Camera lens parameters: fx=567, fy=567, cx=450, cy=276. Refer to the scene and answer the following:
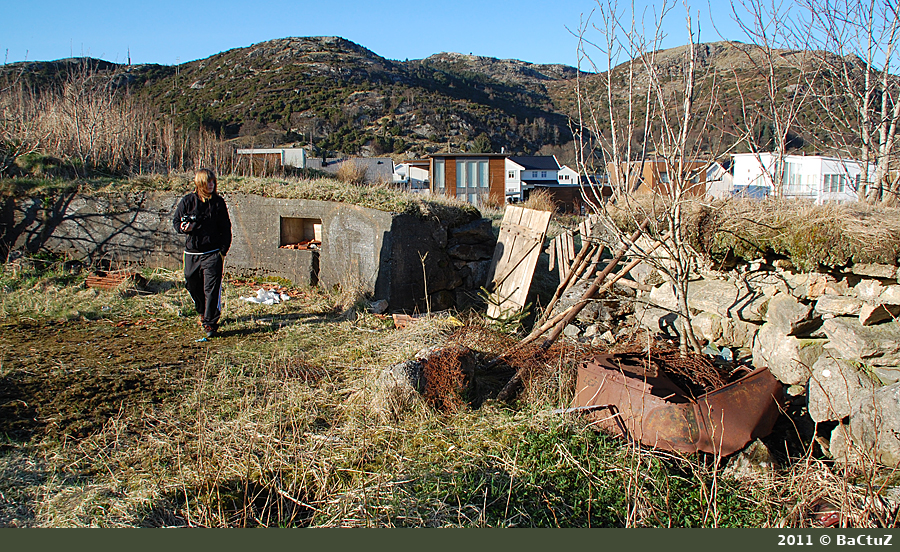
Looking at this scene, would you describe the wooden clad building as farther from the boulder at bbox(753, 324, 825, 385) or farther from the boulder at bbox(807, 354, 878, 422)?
the boulder at bbox(807, 354, 878, 422)

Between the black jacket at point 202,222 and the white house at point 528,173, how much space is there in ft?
118

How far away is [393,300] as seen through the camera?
7.40 m

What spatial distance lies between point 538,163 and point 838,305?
4451 cm

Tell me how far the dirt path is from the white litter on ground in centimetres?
101

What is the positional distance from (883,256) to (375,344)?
13.2 ft

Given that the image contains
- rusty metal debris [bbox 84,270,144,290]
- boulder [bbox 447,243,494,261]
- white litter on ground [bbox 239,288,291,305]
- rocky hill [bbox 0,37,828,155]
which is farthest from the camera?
rocky hill [bbox 0,37,828,155]

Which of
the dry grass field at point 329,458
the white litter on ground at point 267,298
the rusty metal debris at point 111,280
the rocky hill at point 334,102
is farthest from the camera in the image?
the rocky hill at point 334,102

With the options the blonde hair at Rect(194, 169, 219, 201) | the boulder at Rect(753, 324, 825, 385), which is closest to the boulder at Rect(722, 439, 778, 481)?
the boulder at Rect(753, 324, 825, 385)

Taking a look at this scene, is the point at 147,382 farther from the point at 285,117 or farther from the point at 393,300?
the point at 285,117

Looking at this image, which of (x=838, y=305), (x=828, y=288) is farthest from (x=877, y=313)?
(x=828, y=288)

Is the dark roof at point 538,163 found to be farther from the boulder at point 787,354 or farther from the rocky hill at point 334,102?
the boulder at point 787,354

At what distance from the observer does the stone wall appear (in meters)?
7.51

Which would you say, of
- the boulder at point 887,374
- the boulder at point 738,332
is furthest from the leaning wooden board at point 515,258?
the boulder at point 887,374

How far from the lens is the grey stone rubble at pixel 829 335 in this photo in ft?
10.9
